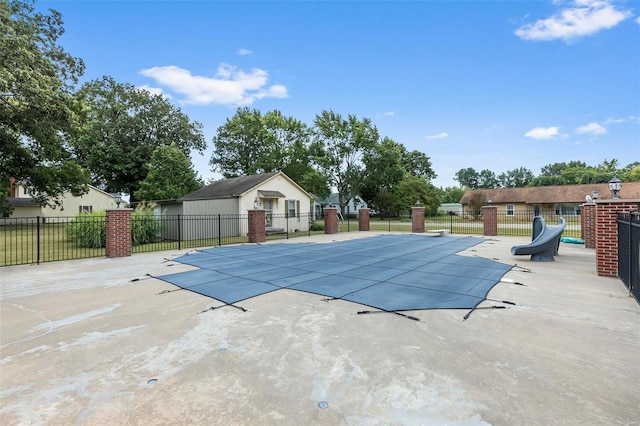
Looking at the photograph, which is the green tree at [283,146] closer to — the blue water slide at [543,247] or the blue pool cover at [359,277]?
the blue pool cover at [359,277]

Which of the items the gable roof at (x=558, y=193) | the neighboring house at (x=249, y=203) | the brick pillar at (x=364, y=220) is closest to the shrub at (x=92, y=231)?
the neighboring house at (x=249, y=203)

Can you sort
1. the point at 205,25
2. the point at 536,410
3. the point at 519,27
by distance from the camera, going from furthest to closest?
1. the point at 205,25
2. the point at 519,27
3. the point at 536,410

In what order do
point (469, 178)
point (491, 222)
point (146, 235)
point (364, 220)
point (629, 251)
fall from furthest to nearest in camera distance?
point (469, 178) < point (364, 220) < point (491, 222) < point (146, 235) < point (629, 251)

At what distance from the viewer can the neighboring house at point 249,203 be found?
1812cm

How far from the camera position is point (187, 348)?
10.9 ft

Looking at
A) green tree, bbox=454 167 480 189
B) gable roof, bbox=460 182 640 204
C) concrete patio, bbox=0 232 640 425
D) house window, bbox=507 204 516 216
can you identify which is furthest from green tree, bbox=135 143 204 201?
green tree, bbox=454 167 480 189

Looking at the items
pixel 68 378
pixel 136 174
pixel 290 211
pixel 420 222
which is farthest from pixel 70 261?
pixel 136 174

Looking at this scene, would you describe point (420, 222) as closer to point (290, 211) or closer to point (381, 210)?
point (290, 211)

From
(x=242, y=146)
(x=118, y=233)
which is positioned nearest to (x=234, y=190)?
(x=118, y=233)

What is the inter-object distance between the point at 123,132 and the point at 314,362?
121 ft

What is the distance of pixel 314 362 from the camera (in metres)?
2.98

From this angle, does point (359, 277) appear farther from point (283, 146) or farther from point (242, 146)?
point (242, 146)

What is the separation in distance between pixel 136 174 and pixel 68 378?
3515cm

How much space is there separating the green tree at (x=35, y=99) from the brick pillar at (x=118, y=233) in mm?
4644
